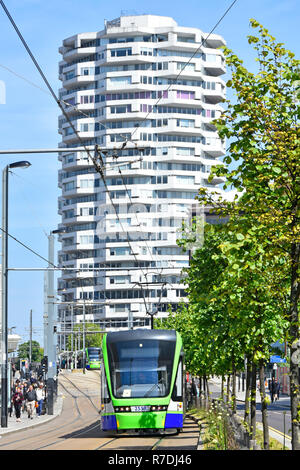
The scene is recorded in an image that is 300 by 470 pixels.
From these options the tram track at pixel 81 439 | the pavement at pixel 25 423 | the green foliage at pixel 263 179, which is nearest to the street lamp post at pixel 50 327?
the pavement at pixel 25 423

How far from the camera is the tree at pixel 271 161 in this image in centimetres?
1392

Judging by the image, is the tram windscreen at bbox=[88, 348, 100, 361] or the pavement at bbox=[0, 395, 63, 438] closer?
the pavement at bbox=[0, 395, 63, 438]

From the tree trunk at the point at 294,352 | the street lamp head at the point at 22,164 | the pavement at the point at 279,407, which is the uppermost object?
the street lamp head at the point at 22,164

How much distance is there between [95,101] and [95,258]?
27003mm

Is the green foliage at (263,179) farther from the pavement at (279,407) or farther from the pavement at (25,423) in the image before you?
the pavement at (25,423)

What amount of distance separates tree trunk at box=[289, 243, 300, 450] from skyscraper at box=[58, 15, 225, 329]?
424ft

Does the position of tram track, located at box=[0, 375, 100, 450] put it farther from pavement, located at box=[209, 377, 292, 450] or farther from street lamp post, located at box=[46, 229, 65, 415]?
pavement, located at box=[209, 377, 292, 450]

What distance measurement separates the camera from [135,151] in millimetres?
146125

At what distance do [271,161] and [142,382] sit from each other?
12448 mm

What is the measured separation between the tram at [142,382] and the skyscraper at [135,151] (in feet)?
386

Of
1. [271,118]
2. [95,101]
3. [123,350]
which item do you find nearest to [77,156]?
[95,101]

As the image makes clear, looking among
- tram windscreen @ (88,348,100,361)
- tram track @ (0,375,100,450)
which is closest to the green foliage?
tram track @ (0,375,100,450)

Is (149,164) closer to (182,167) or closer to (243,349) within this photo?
(182,167)

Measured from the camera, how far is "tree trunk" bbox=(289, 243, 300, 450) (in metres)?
13.3
